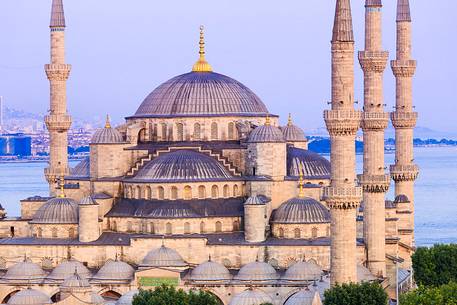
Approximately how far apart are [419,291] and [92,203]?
13.2 metres

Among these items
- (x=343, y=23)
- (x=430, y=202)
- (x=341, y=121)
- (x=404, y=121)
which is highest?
(x=343, y=23)

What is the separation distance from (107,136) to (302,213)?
7.96 metres

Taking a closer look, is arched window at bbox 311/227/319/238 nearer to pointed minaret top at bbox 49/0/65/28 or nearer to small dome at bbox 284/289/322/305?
small dome at bbox 284/289/322/305

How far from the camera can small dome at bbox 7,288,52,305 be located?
44.3 meters

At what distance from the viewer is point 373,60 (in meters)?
47.9

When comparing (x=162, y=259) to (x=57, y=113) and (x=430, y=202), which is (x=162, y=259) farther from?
(x=430, y=202)

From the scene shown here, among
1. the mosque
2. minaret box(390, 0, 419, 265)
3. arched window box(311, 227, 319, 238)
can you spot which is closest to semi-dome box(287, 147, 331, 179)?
the mosque

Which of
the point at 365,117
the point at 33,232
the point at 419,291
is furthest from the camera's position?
the point at 33,232

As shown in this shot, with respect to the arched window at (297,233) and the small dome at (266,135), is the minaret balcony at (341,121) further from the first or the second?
the small dome at (266,135)

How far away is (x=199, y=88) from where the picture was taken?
5447 centimetres

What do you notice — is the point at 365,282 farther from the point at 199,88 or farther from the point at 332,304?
the point at 199,88

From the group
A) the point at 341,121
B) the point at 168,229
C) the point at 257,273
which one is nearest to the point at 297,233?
the point at 257,273

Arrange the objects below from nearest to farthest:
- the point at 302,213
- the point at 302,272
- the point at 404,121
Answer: the point at 302,272, the point at 302,213, the point at 404,121

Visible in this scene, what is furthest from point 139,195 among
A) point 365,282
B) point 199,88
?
point 365,282
